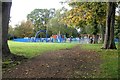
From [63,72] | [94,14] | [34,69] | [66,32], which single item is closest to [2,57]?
[34,69]

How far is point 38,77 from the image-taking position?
33.1 feet

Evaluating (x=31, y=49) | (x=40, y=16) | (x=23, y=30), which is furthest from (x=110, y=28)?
(x=40, y=16)

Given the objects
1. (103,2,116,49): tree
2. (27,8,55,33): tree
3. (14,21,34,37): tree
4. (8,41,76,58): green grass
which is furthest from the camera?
(27,8,55,33): tree

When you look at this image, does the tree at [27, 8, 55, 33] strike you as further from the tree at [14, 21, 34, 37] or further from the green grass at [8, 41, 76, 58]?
the green grass at [8, 41, 76, 58]

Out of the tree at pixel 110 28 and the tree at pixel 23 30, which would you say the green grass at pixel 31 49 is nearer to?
the tree at pixel 110 28

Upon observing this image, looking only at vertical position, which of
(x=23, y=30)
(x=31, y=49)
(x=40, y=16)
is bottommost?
(x=31, y=49)

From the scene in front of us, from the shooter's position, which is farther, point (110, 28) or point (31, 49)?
point (110, 28)

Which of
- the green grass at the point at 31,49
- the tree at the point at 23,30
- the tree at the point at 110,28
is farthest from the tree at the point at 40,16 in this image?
the tree at the point at 110,28

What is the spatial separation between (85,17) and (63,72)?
28.1m

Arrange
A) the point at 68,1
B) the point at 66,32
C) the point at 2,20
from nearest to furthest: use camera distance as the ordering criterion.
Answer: the point at 2,20
the point at 68,1
the point at 66,32

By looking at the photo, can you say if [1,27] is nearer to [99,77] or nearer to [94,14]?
[99,77]

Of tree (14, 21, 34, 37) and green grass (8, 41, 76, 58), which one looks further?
tree (14, 21, 34, 37)

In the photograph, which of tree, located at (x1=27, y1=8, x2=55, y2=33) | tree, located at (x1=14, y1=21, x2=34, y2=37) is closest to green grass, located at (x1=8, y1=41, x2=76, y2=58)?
tree, located at (x1=14, y1=21, x2=34, y2=37)

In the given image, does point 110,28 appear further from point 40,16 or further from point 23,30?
point 40,16
